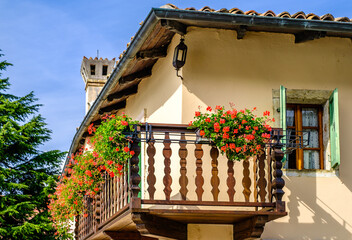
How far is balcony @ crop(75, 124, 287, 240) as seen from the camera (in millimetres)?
9562

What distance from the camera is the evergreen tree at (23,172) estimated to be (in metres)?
18.7

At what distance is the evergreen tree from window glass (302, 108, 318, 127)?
30.3 ft

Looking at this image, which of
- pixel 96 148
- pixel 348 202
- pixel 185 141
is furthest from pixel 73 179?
pixel 348 202

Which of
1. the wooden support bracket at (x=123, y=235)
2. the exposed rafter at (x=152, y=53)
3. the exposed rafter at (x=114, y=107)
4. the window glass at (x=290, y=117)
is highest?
the exposed rafter at (x=152, y=53)

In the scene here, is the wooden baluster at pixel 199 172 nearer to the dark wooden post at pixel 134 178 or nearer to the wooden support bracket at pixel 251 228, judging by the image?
the dark wooden post at pixel 134 178

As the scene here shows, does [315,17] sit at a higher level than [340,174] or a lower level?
higher

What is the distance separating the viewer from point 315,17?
10.5 metres

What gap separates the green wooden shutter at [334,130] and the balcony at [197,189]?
0.95 meters

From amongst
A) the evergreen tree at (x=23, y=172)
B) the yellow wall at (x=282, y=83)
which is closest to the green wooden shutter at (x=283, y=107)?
the yellow wall at (x=282, y=83)

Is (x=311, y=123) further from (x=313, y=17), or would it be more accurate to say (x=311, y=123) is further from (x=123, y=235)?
(x=123, y=235)

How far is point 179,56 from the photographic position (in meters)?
10.8

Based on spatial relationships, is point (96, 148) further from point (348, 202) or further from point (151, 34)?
point (348, 202)

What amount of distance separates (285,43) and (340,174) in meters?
2.11

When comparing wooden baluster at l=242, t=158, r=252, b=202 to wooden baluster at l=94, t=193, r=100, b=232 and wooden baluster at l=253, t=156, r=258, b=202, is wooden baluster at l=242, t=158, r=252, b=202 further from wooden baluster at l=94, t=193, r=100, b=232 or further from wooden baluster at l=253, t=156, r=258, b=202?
wooden baluster at l=94, t=193, r=100, b=232
